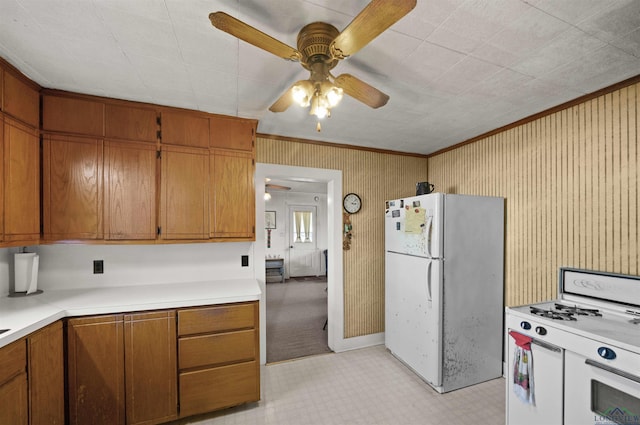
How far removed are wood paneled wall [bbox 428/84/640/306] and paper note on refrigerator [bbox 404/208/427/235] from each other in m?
0.83

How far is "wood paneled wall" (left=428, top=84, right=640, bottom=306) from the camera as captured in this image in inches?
72.8

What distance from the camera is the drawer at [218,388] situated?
1.99 m

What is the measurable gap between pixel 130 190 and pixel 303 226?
5.46 meters

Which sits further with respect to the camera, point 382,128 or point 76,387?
point 382,128

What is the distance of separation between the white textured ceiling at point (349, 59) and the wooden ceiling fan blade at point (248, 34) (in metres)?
0.19

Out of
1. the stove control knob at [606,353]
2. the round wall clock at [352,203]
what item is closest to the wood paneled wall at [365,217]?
the round wall clock at [352,203]

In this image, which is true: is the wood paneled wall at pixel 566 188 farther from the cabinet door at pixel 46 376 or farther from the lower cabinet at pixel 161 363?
the cabinet door at pixel 46 376

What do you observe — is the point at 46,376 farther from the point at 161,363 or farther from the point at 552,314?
the point at 552,314

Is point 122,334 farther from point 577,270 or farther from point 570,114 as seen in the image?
point 570,114

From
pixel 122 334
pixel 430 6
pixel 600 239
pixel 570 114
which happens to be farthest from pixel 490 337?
pixel 122 334

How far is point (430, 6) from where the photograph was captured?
Result: 118 centimetres

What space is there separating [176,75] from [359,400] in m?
2.77

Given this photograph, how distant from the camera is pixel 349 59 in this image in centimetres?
156

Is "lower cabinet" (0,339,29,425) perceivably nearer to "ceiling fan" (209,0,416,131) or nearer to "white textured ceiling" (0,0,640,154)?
"white textured ceiling" (0,0,640,154)
